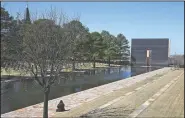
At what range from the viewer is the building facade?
4162 inches

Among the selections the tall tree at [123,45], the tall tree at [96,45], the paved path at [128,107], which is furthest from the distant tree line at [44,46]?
the tall tree at [123,45]

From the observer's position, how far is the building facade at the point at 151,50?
10571 centimetres

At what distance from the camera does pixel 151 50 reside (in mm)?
107562

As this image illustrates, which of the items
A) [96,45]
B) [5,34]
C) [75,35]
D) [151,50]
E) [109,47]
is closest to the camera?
[5,34]

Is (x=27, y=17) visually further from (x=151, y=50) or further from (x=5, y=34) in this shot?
(x=151, y=50)

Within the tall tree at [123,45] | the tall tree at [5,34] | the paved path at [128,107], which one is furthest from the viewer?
the tall tree at [123,45]

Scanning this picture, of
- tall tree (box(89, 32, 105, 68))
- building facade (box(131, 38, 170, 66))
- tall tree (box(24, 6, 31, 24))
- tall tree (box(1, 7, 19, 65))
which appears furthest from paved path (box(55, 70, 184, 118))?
building facade (box(131, 38, 170, 66))

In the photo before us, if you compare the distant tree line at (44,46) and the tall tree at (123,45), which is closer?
the distant tree line at (44,46)

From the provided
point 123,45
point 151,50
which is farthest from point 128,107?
point 151,50

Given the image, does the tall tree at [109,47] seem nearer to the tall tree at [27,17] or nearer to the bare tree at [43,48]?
the tall tree at [27,17]

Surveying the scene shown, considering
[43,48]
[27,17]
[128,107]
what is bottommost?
[128,107]

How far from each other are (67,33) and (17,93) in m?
10.8

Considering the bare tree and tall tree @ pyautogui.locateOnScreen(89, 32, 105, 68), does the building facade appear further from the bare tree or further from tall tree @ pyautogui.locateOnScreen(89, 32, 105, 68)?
the bare tree

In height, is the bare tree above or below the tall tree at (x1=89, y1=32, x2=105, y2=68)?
below
